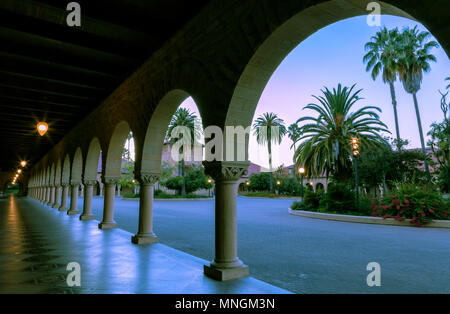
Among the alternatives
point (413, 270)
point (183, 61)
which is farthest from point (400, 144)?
point (183, 61)

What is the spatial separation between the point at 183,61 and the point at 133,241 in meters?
4.17

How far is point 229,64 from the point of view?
13.2ft

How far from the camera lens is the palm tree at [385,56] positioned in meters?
23.6

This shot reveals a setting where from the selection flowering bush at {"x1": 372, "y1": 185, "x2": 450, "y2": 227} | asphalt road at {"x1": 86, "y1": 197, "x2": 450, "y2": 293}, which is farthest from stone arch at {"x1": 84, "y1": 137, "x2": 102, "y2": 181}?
flowering bush at {"x1": 372, "y1": 185, "x2": 450, "y2": 227}

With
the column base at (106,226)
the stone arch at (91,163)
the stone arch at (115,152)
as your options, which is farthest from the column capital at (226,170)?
the stone arch at (91,163)

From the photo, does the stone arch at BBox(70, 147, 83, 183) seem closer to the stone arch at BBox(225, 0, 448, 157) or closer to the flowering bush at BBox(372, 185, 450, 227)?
the stone arch at BBox(225, 0, 448, 157)

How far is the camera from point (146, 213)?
6434mm

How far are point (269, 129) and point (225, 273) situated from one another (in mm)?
39752

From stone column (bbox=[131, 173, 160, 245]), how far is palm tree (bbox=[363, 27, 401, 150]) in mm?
23503

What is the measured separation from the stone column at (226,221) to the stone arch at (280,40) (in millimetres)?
701

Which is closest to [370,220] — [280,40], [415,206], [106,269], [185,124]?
[415,206]

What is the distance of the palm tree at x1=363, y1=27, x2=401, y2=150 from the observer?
77.4 feet

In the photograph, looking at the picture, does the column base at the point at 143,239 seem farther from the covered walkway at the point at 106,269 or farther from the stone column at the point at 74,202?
the stone column at the point at 74,202

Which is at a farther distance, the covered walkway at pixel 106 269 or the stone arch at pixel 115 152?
the stone arch at pixel 115 152
